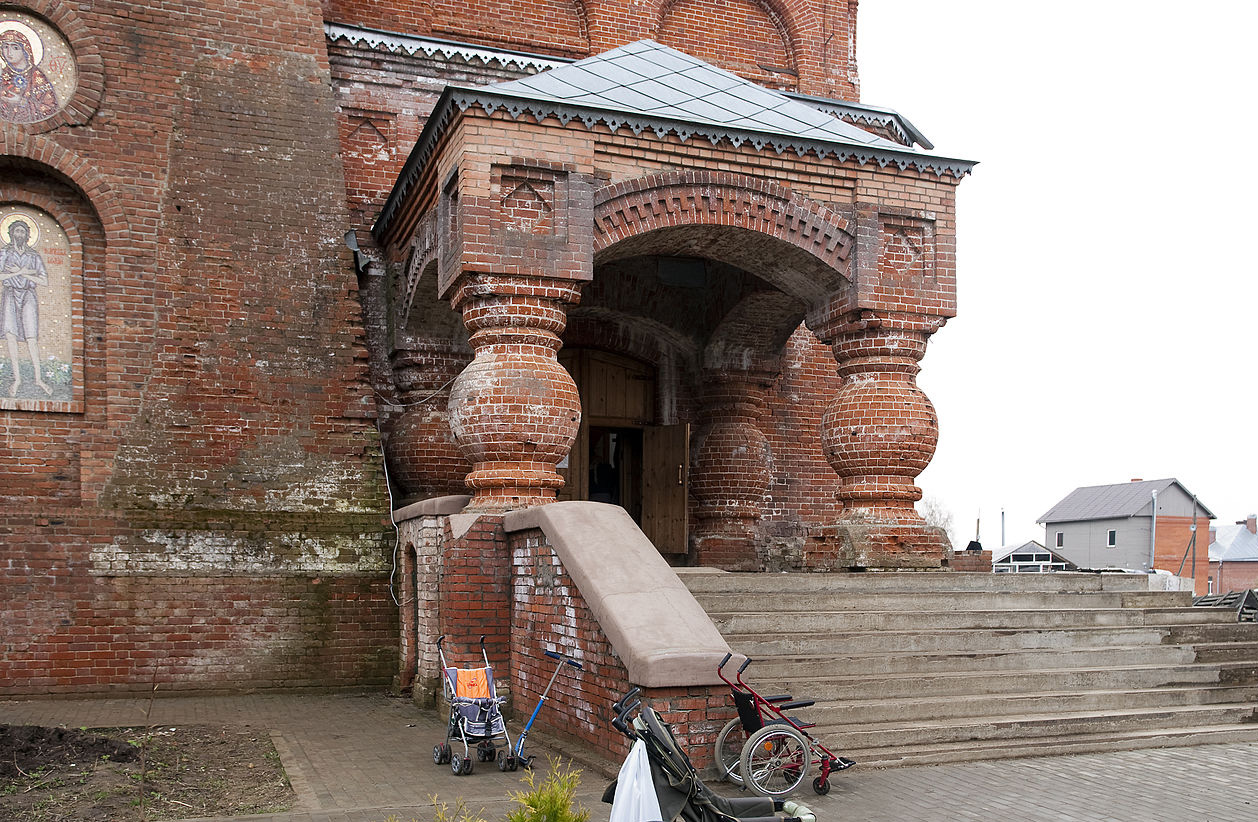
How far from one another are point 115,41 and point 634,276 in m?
5.68

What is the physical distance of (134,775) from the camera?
6.58 m

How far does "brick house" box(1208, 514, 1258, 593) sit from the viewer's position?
180 feet

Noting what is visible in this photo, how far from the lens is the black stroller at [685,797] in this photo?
15.3 ft

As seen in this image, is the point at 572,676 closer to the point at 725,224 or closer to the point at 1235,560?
the point at 725,224

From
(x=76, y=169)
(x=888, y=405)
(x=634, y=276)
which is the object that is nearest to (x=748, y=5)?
(x=634, y=276)

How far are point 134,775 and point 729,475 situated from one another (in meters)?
7.67

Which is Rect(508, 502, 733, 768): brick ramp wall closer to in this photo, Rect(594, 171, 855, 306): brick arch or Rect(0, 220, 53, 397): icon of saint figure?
Rect(594, 171, 855, 306): brick arch

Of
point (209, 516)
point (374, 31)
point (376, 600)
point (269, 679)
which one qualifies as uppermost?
point (374, 31)

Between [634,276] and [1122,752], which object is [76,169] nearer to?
[634,276]

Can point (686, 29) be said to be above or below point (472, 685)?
above

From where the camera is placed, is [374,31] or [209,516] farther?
[374,31]

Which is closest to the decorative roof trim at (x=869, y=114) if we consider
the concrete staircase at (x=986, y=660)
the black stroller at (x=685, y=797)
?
the concrete staircase at (x=986, y=660)

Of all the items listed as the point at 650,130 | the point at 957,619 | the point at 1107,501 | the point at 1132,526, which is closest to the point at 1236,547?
the point at 1107,501

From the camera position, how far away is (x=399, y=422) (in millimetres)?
11195
